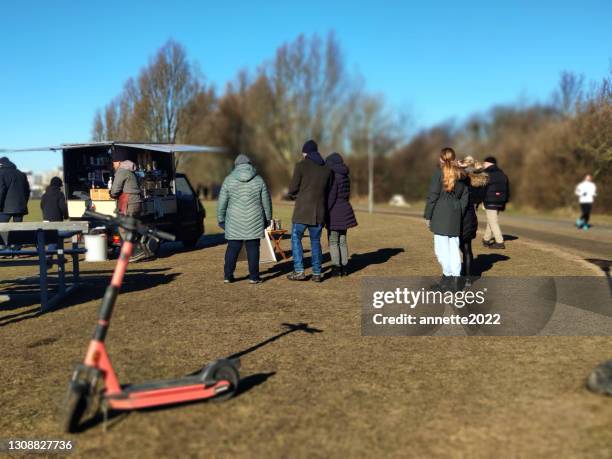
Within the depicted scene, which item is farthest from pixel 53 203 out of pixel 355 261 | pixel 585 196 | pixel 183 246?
pixel 585 196

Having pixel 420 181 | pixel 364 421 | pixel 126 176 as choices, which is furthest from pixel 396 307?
pixel 420 181

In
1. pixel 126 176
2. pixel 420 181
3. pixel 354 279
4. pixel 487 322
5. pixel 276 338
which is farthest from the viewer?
pixel 420 181

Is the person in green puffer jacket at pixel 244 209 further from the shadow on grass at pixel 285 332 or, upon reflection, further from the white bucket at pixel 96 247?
the white bucket at pixel 96 247

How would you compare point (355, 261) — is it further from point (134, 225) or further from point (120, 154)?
point (134, 225)

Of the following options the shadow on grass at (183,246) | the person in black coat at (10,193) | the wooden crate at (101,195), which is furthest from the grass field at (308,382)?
the shadow on grass at (183,246)

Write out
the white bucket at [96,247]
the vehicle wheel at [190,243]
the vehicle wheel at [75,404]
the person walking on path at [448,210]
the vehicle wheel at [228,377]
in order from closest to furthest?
the vehicle wheel at [75,404], the vehicle wheel at [228,377], the white bucket at [96,247], the person walking on path at [448,210], the vehicle wheel at [190,243]

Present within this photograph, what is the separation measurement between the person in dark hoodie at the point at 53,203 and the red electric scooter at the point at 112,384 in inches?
382

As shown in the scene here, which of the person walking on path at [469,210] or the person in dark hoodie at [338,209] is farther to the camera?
the person in dark hoodie at [338,209]

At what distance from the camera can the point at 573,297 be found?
7.14 m

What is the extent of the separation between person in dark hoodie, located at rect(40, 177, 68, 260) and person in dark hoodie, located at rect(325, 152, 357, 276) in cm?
675

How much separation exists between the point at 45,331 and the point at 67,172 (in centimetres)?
800

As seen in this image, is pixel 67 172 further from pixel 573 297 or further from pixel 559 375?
pixel 559 375

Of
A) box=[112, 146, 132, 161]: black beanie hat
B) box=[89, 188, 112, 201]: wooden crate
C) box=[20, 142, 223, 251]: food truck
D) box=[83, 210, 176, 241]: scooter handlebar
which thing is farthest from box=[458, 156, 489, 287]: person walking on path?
box=[112, 146, 132, 161]: black beanie hat

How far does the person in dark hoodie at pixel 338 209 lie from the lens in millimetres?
8664
